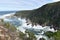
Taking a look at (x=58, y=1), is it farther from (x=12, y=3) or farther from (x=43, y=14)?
(x=12, y=3)

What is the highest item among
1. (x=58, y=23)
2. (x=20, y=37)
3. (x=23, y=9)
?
(x=23, y=9)

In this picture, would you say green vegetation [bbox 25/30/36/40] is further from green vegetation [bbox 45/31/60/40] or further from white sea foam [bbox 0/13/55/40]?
green vegetation [bbox 45/31/60/40]

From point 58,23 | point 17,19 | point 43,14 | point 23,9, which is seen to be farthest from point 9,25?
point 58,23

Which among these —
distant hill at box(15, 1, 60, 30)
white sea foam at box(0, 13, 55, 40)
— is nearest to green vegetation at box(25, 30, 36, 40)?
white sea foam at box(0, 13, 55, 40)

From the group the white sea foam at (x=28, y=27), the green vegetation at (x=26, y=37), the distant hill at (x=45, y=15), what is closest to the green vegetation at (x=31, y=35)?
the green vegetation at (x=26, y=37)

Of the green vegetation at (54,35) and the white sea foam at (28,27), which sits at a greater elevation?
the white sea foam at (28,27)

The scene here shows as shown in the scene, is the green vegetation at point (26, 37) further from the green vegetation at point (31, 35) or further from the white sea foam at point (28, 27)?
the white sea foam at point (28, 27)

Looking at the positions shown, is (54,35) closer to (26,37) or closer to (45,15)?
(45,15)

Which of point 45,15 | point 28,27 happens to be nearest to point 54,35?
point 45,15
